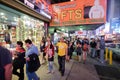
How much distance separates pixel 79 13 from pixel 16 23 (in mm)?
7583

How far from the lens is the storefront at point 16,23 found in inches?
297

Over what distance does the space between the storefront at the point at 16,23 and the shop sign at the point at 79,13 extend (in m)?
3.71

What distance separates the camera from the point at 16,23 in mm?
9023

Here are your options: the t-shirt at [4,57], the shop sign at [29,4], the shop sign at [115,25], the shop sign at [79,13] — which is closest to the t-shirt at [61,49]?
the shop sign at [29,4]

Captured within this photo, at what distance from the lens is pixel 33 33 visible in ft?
38.1

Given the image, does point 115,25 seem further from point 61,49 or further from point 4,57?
point 4,57

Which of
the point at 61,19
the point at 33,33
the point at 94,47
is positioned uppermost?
the point at 61,19

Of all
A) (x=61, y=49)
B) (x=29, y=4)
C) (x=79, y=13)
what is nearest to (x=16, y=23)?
(x=29, y=4)

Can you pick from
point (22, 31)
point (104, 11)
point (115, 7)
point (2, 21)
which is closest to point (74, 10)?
point (104, 11)

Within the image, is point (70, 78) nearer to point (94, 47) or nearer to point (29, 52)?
point (29, 52)

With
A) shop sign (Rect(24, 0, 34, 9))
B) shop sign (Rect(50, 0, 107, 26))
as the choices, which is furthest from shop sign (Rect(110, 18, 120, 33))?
shop sign (Rect(24, 0, 34, 9))

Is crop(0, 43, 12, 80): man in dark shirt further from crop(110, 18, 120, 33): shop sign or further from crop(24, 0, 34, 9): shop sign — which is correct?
crop(110, 18, 120, 33): shop sign

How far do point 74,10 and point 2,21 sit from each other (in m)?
8.75

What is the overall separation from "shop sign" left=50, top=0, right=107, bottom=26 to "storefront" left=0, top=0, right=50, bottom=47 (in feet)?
12.2
